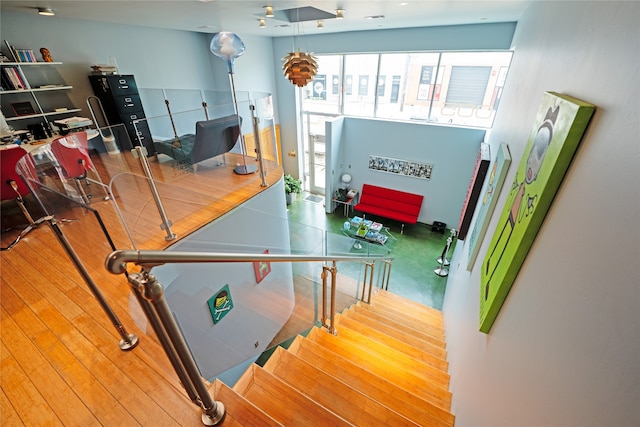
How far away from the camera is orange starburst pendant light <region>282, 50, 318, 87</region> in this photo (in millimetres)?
3545

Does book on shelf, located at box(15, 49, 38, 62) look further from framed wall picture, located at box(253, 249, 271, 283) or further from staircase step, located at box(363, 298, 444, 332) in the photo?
staircase step, located at box(363, 298, 444, 332)

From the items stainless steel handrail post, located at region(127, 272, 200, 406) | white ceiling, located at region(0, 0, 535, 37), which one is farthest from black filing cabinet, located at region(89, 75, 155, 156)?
stainless steel handrail post, located at region(127, 272, 200, 406)

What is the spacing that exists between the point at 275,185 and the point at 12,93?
4.34 metres

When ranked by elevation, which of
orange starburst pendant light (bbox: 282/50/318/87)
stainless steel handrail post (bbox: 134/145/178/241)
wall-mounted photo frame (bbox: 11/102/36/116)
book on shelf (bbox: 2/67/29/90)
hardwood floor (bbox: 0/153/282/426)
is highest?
orange starburst pendant light (bbox: 282/50/318/87)

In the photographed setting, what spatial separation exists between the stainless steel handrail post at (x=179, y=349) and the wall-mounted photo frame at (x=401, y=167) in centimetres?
703

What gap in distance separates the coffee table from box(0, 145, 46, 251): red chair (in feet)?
17.6

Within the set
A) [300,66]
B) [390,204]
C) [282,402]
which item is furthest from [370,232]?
[282,402]

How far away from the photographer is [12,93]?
427 centimetres

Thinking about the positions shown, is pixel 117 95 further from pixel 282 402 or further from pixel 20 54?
pixel 282 402

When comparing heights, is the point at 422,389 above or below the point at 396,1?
below

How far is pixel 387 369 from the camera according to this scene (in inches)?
99.7

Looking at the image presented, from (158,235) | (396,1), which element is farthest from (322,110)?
(158,235)

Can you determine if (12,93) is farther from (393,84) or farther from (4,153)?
(393,84)

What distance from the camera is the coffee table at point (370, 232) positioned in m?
6.70
